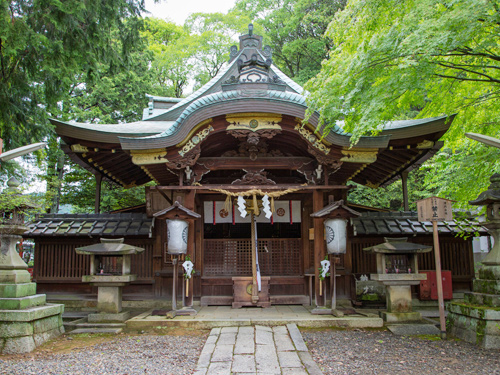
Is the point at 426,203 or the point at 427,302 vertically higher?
the point at 426,203

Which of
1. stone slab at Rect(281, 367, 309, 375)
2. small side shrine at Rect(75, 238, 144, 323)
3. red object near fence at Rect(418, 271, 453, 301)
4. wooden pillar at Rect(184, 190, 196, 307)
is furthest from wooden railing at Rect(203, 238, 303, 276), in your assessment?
stone slab at Rect(281, 367, 309, 375)

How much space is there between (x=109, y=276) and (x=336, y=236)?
186 inches

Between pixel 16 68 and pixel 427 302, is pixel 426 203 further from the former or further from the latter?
pixel 16 68

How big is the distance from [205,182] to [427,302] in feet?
21.5

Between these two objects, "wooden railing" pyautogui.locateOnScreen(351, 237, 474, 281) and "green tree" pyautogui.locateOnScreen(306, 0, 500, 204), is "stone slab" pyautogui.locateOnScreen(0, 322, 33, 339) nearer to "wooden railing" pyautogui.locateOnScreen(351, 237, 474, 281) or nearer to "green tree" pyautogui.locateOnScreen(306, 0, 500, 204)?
"green tree" pyautogui.locateOnScreen(306, 0, 500, 204)

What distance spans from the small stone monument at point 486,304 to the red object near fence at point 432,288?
2.47m

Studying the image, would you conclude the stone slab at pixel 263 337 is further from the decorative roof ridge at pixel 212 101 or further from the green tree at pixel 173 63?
the green tree at pixel 173 63

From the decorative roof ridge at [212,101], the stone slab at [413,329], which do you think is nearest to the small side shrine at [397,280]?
the stone slab at [413,329]

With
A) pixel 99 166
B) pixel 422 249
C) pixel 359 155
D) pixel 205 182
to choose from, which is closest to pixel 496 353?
pixel 422 249

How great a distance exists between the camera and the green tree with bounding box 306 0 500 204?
4895mm

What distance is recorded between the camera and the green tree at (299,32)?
23.2 meters

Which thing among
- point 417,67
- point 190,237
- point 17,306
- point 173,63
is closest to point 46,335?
point 17,306

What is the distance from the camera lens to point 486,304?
6.10 meters

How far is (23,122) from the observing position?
8055 millimetres
